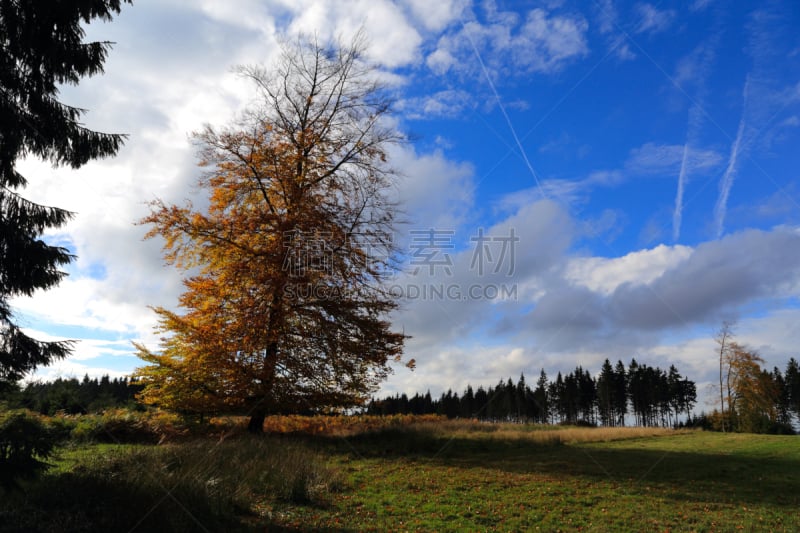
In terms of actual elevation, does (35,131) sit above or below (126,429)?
above

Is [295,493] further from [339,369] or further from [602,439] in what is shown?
[602,439]

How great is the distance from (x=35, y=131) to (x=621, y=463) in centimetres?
1926

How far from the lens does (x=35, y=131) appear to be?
9172 mm

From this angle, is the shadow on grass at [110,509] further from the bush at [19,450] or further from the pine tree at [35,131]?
the pine tree at [35,131]

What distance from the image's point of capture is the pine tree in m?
8.69

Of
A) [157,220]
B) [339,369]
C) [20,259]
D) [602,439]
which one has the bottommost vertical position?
Answer: [602,439]

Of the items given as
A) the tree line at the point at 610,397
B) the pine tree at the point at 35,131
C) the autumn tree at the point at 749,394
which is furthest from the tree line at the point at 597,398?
the pine tree at the point at 35,131

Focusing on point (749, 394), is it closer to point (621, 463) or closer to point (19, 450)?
point (621, 463)

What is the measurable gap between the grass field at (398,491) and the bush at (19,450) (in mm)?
318

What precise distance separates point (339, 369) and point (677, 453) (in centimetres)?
1439

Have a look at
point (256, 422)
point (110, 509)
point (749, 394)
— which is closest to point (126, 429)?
point (256, 422)

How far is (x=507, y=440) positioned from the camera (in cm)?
2050

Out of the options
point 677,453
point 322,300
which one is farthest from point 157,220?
point 677,453

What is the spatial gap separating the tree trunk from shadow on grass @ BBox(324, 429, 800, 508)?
2.92 metres
